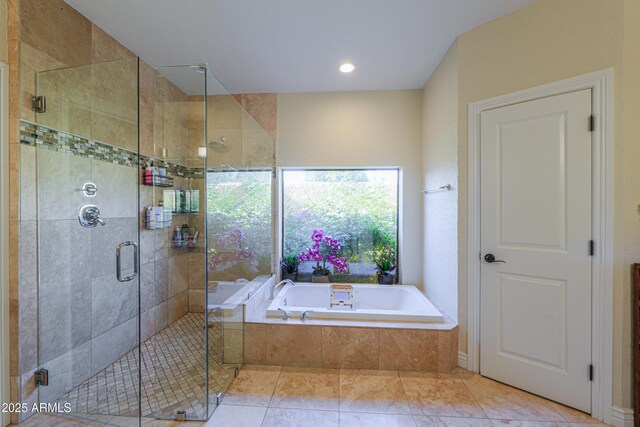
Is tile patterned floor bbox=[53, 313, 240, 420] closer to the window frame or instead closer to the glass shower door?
the glass shower door

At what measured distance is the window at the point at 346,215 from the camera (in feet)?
10.5

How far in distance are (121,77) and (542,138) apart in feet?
9.59

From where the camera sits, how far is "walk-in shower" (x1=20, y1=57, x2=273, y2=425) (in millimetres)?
1584

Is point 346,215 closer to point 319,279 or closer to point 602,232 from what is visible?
point 319,279

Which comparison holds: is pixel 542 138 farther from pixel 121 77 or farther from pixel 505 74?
pixel 121 77

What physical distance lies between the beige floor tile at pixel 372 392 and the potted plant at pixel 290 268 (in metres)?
1.31

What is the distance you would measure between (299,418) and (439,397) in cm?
91

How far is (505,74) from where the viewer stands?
73.3 inches

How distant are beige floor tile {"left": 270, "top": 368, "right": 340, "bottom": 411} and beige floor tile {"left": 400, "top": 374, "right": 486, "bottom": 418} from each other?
1.61 ft

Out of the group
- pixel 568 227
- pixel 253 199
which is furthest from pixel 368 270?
pixel 568 227

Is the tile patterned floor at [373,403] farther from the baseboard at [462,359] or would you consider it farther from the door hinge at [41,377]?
the door hinge at [41,377]

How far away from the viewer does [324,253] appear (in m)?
3.23

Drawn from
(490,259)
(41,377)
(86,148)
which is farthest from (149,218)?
(490,259)

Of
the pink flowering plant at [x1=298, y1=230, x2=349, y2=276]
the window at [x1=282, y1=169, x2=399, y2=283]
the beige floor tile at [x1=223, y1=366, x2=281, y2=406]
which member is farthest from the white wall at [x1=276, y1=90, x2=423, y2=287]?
the beige floor tile at [x1=223, y1=366, x2=281, y2=406]
